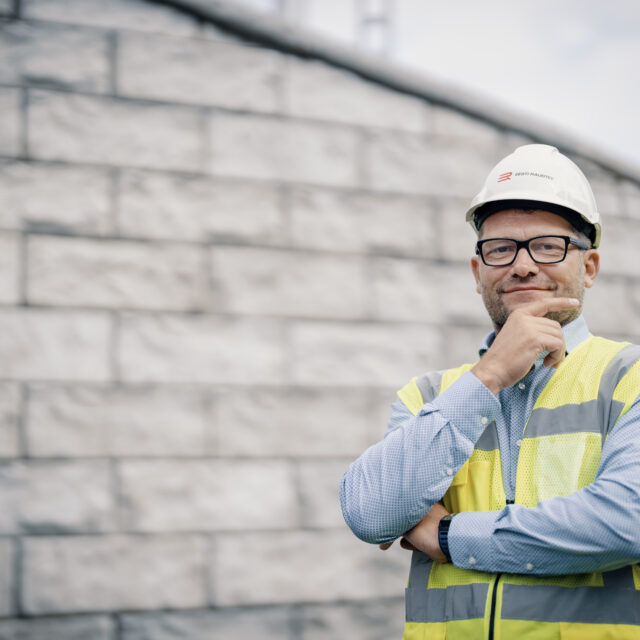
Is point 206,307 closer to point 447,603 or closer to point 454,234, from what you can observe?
point 454,234

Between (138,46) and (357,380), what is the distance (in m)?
1.94

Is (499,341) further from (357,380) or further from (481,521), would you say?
(357,380)

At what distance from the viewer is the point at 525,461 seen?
78.7 inches

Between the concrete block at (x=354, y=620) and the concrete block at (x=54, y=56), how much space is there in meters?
2.67

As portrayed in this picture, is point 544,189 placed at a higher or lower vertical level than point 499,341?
higher

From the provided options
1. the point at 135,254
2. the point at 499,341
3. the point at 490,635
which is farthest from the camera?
the point at 135,254

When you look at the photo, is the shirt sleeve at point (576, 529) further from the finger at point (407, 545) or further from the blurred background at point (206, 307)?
the blurred background at point (206, 307)

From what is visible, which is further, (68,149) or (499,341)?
(68,149)

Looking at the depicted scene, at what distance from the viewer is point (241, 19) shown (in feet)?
13.1

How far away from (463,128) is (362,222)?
815mm

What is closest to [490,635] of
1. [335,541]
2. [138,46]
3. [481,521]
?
[481,521]

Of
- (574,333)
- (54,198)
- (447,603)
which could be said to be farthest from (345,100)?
(447,603)

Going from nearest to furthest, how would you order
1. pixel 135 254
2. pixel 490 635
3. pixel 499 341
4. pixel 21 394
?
pixel 490 635, pixel 499 341, pixel 21 394, pixel 135 254

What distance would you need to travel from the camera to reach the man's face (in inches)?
83.6
